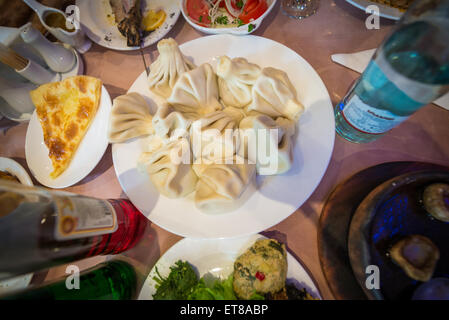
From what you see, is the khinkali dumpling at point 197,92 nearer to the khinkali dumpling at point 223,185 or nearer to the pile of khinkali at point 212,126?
the pile of khinkali at point 212,126

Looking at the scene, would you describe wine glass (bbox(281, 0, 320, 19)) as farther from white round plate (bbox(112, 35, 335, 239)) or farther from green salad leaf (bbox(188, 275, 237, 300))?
green salad leaf (bbox(188, 275, 237, 300))

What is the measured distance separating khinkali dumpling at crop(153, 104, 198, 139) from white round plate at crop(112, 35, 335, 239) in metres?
0.15

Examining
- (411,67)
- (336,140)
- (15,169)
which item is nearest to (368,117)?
(411,67)

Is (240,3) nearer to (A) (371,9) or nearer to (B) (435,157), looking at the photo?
(A) (371,9)

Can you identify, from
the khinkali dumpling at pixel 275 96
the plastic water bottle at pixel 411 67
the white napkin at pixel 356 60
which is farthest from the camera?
the white napkin at pixel 356 60

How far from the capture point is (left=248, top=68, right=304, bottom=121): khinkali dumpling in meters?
0.85

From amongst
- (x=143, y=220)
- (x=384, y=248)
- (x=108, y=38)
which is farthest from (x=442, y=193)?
(x=108, y=38)

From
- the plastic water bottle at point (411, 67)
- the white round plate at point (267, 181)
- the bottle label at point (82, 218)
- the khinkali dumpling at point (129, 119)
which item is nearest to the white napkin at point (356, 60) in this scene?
the white round plate at point (267, 181)

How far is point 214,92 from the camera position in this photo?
0.98 meters

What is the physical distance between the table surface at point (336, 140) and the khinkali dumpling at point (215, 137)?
0.37 meters

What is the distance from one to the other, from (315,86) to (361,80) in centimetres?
19

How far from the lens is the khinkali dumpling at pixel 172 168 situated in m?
0.86

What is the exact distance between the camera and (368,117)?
69 cm

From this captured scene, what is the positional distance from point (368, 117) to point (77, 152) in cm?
119
